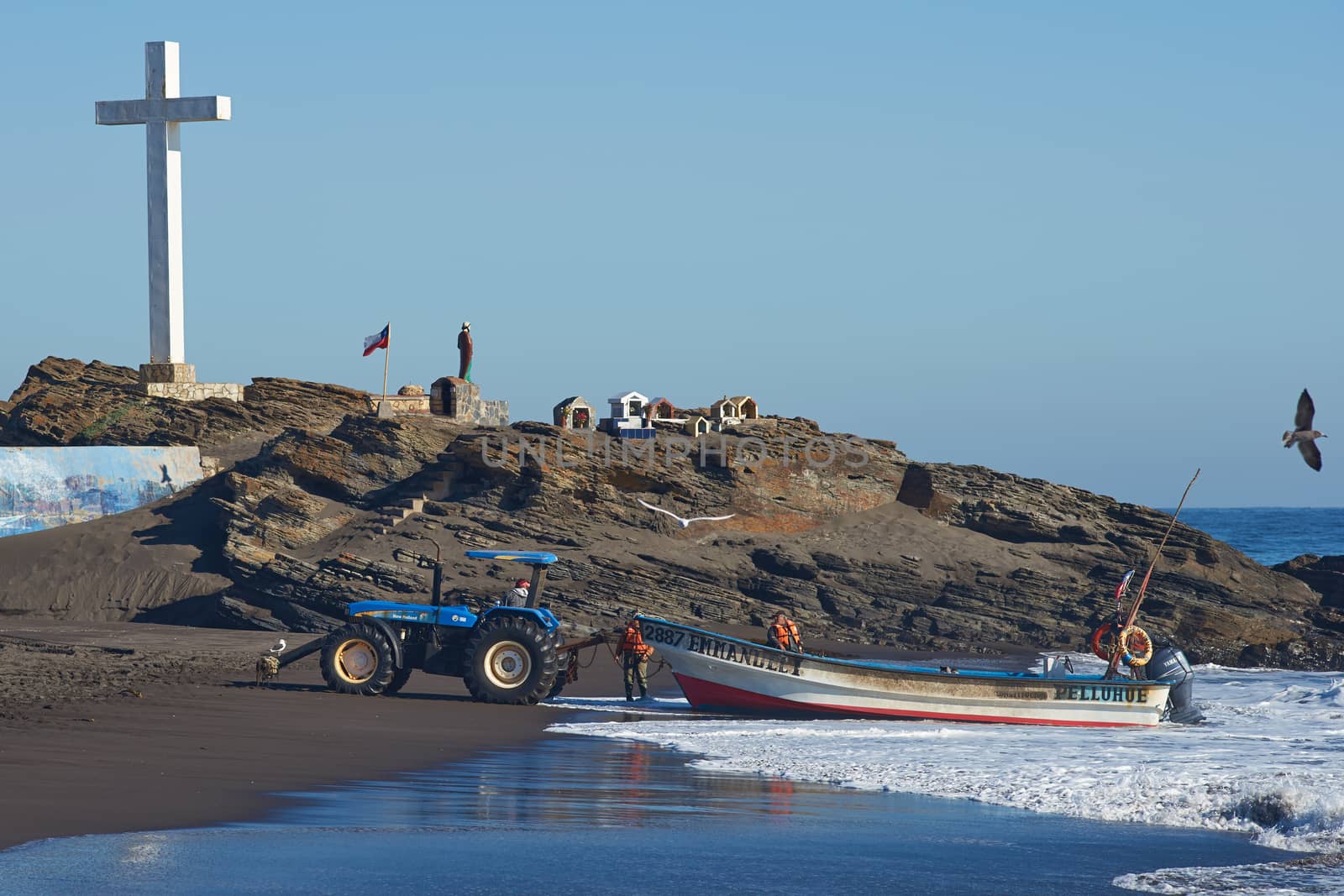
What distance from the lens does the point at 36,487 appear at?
3125cm

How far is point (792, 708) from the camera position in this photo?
720 inches

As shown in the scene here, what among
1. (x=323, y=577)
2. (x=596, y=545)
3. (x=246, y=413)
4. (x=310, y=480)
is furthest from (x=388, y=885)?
(x=246, y=413)

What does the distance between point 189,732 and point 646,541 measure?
17546mm

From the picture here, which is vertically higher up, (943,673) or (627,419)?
(627,419)

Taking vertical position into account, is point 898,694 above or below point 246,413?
below

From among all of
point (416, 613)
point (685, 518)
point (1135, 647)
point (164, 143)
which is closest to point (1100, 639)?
point (1135, 647)

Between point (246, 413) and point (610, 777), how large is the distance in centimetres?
2653

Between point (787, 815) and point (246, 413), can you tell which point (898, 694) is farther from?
point (246, 413)

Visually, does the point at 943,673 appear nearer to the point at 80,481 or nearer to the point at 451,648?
the point at 451,648

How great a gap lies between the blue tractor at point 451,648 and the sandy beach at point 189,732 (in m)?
0.35

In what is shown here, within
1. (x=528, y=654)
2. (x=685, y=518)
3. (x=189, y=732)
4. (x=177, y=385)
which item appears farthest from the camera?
(x=177, y=385)

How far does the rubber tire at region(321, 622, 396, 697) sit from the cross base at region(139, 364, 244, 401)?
808 inches

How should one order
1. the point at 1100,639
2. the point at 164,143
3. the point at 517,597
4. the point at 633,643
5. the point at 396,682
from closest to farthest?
the point at 396,682, the point at 517,597, the point at 633,643, the point at 1100,639, the point at 164,143

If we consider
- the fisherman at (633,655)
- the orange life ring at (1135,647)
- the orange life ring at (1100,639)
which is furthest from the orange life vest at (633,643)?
the orange life ring at (1135,647)
